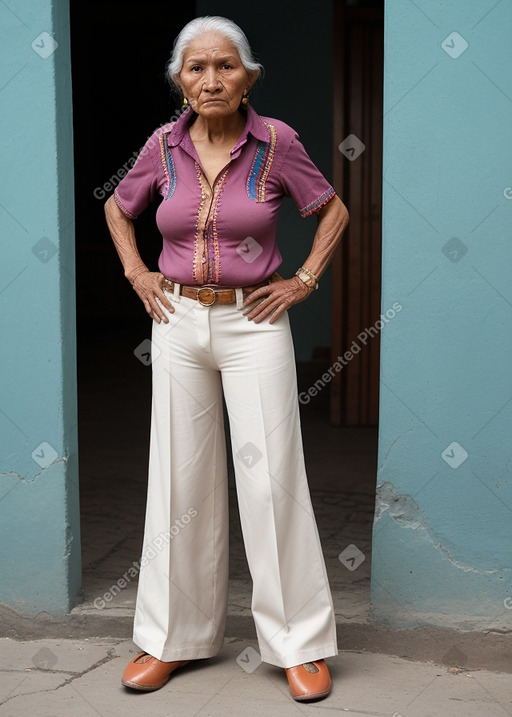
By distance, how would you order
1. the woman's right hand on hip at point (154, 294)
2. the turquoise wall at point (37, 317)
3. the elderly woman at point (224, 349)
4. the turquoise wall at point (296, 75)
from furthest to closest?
the turquoise wall at point (296, 75), the turquoise wall at point (37, 317), the woman's right hand on hip at point (154, 294), the elderly woman at point (224, 349)

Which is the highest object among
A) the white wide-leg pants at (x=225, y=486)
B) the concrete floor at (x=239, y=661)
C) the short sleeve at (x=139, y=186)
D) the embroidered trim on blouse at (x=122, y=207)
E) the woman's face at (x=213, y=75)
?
the woman's face at (x=213, y=75)

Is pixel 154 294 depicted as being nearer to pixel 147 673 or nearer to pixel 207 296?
pixel 207 296

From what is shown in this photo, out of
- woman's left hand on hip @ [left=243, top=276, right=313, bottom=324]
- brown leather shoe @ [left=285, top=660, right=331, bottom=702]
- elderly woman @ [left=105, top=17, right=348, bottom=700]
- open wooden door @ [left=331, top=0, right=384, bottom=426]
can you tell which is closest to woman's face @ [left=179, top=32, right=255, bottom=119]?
elderly woman @ [left=105, top=17, right=348, bottom=700]

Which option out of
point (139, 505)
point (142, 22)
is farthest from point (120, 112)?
point (139, 505)

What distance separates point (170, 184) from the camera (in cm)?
355

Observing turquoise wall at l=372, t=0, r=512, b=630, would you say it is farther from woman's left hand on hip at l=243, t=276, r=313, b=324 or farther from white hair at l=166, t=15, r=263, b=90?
white hair at l=166, t=15, r=263, b=90

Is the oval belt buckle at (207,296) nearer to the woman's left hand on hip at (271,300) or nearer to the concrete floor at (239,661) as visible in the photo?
the woman's left hand on hip at (271,300)

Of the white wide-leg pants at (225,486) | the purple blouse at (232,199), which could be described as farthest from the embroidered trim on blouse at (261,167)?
the white wide-leg pants at (225,486)

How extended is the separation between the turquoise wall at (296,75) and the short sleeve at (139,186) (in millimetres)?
5061

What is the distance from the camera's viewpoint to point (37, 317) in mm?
4082

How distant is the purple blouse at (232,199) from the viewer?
3457 millimetres

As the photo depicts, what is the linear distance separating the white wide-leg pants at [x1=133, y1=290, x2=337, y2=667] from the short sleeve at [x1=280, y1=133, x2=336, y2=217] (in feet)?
1.35

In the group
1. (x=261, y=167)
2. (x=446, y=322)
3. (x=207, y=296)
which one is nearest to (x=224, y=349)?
(x=207, y=296)

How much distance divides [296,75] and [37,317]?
17.5 ft
